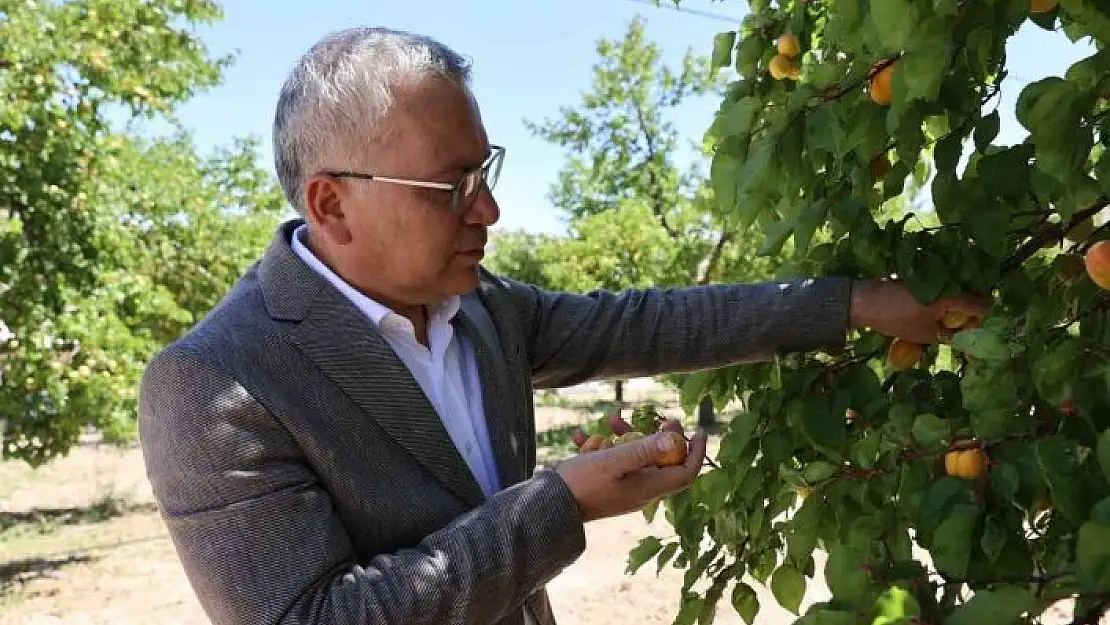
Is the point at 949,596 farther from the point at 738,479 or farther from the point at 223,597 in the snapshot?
the point at 223,597

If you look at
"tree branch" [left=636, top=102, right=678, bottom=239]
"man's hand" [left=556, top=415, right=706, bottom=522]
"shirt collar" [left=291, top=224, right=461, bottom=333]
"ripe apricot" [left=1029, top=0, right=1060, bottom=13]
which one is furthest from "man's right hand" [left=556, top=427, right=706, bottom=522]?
"tree branch" [left=636, top=102, right=678, bottom=239]

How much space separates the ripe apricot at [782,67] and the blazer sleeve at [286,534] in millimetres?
835

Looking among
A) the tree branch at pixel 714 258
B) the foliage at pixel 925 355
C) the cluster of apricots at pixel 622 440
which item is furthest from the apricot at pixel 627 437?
the tree branch at pixel 714 258

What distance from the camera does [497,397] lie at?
1.72 m

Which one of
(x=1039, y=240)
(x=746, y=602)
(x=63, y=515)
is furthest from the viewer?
(x=63, y=515)

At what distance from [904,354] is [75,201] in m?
7.11

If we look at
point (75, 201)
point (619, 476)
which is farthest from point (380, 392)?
point (75, 201)

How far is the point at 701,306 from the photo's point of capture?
6.22ft

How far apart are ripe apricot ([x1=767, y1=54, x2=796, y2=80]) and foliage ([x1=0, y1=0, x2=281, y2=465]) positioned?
20.5 ft

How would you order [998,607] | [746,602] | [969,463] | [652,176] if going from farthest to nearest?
[652,176] → [746,602] → [969,463] → [998,607]

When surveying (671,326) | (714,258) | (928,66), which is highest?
(928,66)

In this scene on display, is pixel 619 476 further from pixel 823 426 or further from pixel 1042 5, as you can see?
pixel 1042 5

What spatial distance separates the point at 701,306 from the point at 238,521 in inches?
37.2

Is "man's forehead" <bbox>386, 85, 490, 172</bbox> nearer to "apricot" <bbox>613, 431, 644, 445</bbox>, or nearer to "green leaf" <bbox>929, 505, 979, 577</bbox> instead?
"apricot" <bbox>613, 431, 644, 445</bbox>
